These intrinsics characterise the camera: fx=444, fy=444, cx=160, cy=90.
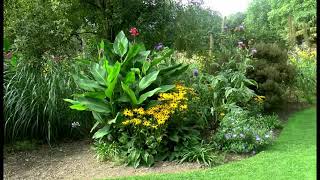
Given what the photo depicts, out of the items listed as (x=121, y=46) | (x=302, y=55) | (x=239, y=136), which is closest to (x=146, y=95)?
(x=121, y=46)

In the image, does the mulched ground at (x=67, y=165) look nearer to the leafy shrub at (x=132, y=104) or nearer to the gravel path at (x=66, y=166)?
the gravel path at (x=66, y=166)

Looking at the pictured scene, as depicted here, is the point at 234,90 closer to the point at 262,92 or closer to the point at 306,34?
the point at 262,92

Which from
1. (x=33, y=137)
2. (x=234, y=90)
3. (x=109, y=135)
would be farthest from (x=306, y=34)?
(x=33, y=137)

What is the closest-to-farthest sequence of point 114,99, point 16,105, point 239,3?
point 114,99 → point 16,105 → point 239,3

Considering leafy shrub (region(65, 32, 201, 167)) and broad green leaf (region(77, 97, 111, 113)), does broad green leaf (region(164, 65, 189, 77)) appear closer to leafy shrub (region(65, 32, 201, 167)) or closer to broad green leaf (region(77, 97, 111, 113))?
leafy shrub (region(65, 32, 201, 167))

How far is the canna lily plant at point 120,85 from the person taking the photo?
3.62 meters

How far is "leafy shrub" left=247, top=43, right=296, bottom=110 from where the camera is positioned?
4.98m

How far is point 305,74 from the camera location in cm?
537

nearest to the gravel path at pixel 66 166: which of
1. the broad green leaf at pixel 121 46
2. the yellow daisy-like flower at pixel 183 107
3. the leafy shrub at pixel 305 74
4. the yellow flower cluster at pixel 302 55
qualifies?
the yellow daisy-like flower at pixel 183 107

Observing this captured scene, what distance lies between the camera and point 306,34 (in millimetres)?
5109

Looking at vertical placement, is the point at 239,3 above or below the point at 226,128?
above

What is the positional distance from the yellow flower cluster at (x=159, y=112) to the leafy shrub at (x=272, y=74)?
1557 mm

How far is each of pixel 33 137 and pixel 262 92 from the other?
2544 mm

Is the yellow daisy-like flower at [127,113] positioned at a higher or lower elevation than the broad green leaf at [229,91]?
lower
